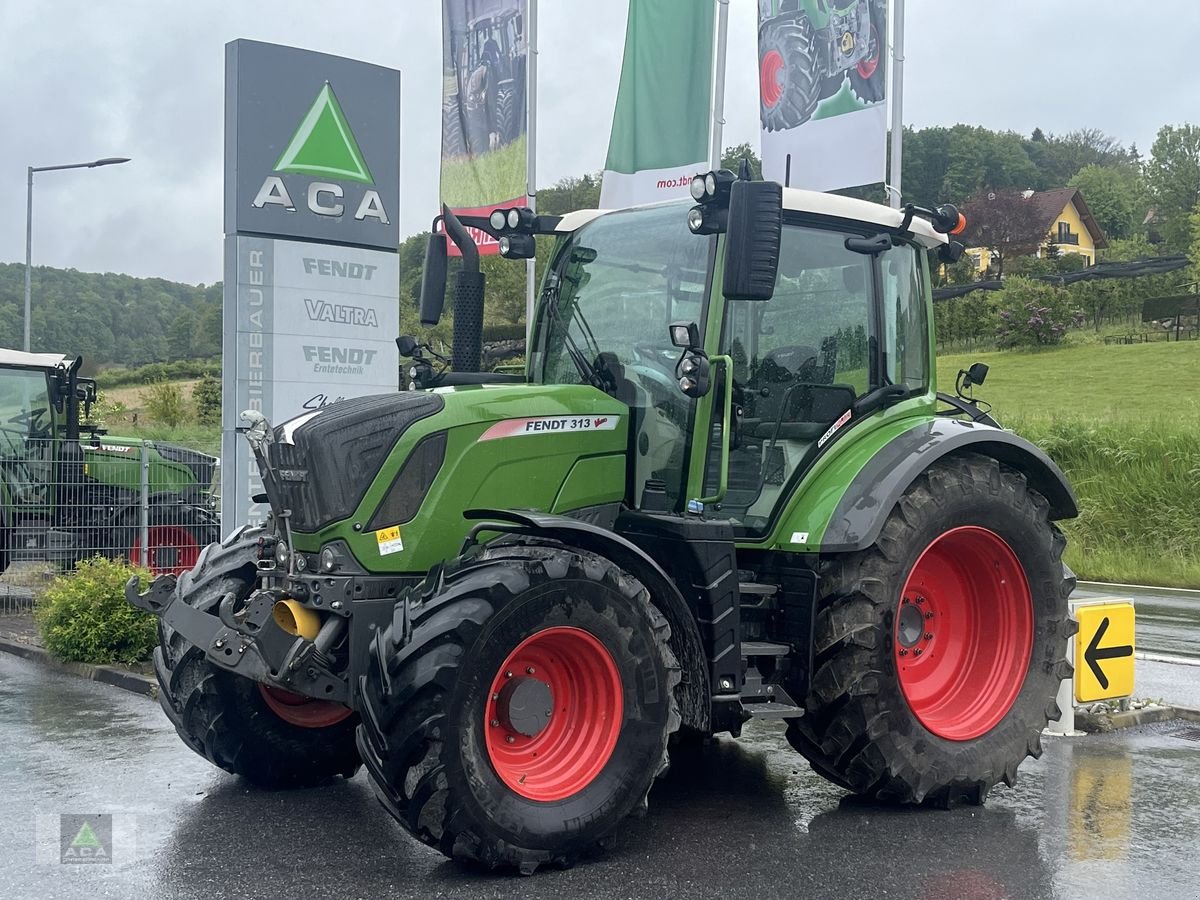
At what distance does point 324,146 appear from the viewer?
32.8ft

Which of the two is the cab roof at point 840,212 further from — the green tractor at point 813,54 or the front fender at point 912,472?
the green tractor at point 813,54

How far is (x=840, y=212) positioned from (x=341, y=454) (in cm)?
272

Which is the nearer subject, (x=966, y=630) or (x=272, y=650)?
(x=272, y=650)

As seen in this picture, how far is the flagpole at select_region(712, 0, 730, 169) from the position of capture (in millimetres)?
15047

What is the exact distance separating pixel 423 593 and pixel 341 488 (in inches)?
27.0

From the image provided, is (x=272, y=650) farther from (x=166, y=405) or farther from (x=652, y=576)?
(x=166, y=405)

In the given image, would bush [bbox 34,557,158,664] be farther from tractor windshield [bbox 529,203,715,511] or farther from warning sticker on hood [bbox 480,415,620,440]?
warning sticker on hood [bbox 480,415,620,440]

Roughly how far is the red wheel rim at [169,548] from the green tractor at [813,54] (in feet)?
24.6

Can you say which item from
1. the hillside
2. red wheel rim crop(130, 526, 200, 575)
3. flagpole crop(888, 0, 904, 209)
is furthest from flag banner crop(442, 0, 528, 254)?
the hillside

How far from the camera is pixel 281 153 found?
9.77 metres

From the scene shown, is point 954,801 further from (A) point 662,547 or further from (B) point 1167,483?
(B) point 1167,483

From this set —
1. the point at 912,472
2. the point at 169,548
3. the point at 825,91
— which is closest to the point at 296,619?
the point at 912,472

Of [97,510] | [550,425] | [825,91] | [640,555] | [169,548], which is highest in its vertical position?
[825,91]

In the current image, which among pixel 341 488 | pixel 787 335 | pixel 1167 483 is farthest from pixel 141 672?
pixel 1167 483
